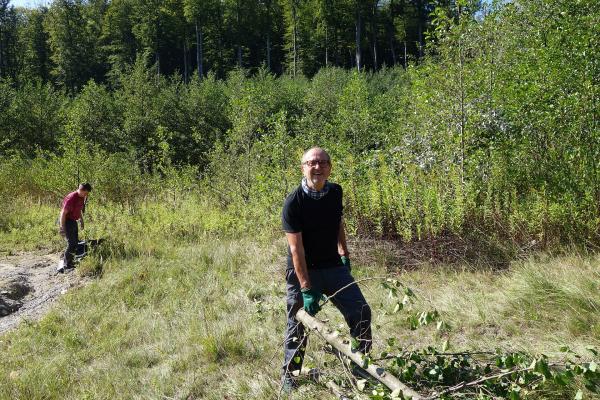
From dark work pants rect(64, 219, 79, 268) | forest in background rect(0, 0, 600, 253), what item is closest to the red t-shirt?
dark work pants rect(64, 219, 79, 268)

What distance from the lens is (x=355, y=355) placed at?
281 centimetres

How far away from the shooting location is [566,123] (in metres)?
6.21

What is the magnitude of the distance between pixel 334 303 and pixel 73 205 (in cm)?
692

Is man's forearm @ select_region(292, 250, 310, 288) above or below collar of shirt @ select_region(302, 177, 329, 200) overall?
below

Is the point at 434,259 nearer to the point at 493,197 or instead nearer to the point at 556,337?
the point at 493,197

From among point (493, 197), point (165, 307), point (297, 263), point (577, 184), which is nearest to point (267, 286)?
point (165, 307)

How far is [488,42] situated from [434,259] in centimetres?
388

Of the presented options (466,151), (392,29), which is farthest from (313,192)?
(392,29)

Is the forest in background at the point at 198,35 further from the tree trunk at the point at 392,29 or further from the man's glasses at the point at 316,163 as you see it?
the man's glasses at the point at 316,163

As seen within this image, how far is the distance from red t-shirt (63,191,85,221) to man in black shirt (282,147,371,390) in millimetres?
6588

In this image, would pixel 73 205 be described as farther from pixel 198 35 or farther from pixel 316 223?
pixel 198 35

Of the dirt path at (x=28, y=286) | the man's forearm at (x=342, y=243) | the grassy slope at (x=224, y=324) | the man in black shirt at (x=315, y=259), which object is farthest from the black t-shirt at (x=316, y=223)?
the dirt path at (x=28, y=286)

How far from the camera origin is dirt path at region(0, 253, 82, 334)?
6.68m

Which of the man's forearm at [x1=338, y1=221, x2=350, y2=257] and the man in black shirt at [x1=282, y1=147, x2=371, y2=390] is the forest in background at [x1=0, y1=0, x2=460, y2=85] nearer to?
the man's forearm at [x1=338, y1=221, x2=350, y2=257]
